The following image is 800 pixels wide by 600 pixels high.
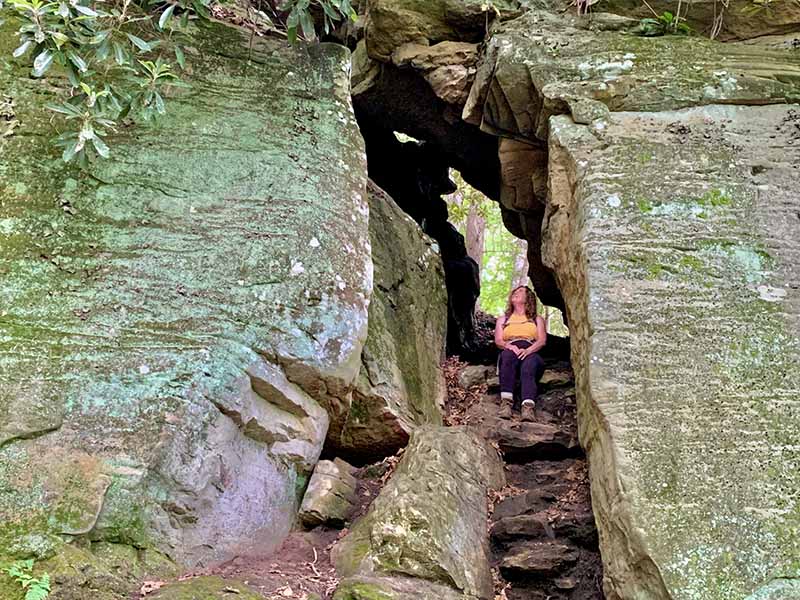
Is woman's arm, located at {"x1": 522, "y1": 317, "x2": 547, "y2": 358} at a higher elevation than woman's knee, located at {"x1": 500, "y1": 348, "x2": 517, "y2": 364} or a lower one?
higher

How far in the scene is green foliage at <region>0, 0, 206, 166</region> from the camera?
410 cm

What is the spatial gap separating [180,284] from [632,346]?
9.77 ft

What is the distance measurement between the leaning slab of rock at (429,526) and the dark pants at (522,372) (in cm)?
162

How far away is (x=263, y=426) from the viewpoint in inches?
185

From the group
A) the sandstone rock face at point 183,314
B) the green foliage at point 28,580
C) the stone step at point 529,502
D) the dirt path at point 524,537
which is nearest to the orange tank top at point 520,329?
the dirt path at point 524,537

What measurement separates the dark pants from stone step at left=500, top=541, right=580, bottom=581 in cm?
228

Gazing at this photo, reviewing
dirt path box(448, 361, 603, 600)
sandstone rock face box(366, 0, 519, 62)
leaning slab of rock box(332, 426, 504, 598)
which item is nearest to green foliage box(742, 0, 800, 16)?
sandstone rock face box(366, 0, 519, 62)

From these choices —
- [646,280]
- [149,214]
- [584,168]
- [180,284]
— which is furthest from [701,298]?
[149,214]

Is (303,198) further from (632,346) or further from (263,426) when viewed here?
(632,346)

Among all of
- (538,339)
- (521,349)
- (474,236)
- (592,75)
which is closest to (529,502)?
(521,349)

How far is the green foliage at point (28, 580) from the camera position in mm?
3342

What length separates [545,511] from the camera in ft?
16.9

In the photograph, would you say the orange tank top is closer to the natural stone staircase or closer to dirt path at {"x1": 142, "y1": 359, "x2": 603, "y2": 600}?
the natural stone staircase

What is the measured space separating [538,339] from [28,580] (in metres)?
5.27
